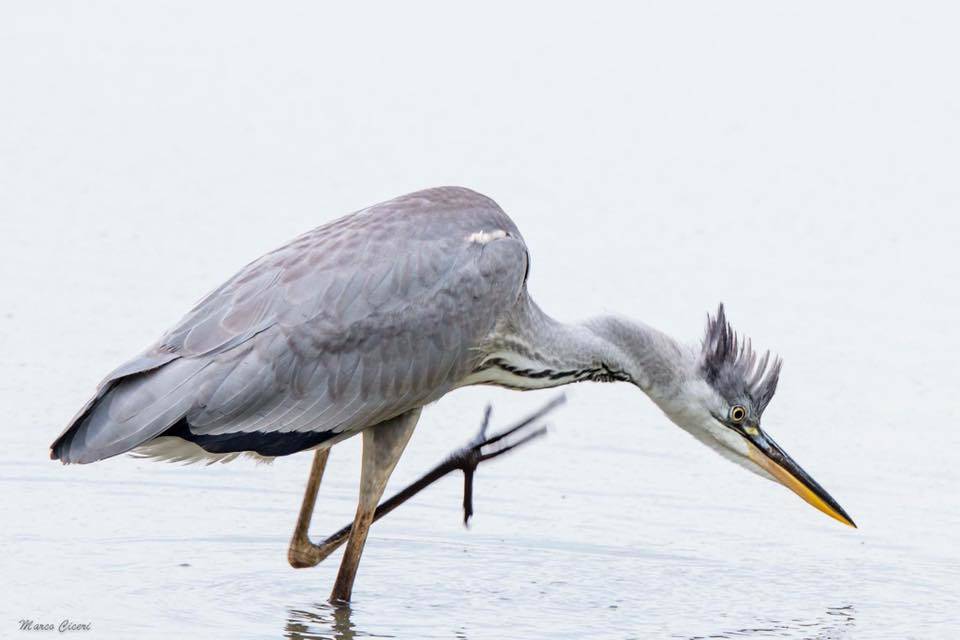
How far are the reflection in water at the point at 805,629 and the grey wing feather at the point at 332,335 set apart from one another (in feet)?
5.35

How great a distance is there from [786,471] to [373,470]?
6.97 feet

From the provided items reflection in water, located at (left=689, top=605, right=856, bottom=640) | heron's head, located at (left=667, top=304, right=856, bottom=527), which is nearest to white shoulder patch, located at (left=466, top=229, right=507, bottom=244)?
heron's head, located at (left=667, top=304, right=856, bottom=527)

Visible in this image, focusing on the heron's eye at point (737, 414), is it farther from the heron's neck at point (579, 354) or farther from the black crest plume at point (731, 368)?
the heron's neck at point (579, 354)

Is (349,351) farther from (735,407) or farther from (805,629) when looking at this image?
(805,629)

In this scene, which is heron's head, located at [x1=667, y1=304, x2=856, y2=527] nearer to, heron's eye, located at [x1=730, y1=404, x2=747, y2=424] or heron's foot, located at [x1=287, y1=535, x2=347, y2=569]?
heron's eye, located at [x1=730, y1=404, x2=747, y2=424]

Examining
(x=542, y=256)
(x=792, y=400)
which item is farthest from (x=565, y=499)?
(x=542, y=256)

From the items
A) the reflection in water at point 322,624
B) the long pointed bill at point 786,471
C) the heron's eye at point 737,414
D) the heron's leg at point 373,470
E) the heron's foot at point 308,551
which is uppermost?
the heron's eye at point 737,414

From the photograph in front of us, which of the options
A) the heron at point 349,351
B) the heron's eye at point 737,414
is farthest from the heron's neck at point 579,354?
the heron's eye at point 737,414

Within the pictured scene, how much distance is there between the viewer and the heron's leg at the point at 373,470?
8094 mm

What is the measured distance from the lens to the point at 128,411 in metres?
7.38

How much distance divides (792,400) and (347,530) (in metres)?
3.69

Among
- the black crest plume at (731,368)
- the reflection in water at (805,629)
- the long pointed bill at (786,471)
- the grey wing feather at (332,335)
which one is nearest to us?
the grey wing feather at (332,335)

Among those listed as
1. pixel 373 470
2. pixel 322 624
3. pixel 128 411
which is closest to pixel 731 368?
pixel 373 470

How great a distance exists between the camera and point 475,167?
14617 millimetres
